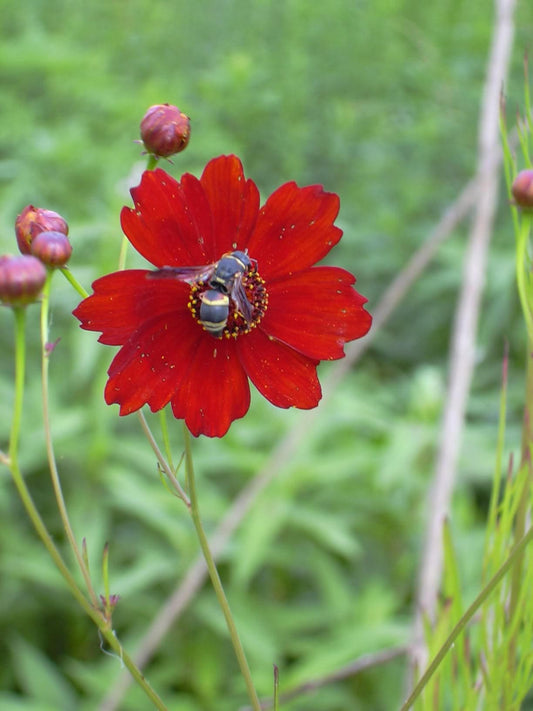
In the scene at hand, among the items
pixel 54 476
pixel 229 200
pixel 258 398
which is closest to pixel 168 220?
pixel 229 200

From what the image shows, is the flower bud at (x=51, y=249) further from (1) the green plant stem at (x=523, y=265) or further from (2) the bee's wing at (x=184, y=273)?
(1) the green plant stem at (x=523, y=265)

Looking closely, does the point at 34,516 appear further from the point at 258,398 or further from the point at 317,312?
the point at 258,398

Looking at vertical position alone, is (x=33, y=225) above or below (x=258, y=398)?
above

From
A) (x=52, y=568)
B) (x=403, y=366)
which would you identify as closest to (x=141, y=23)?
(x=403, y=366)

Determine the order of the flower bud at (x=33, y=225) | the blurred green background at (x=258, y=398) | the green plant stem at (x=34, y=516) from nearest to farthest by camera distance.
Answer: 1. the green plant stem at (x=34, y=516)
2. the flower bud at (x=33, y=225)
3. the blurred green background at (x=258, y=398)

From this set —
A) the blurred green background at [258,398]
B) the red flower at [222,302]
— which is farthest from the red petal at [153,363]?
the blurred green background at [258,398]

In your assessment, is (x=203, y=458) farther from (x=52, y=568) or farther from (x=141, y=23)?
(x=141, y=23)
